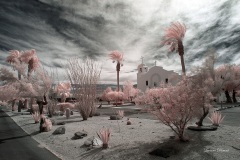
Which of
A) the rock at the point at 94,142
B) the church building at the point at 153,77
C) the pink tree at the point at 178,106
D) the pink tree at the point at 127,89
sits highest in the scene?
the church building at the point at 153,77

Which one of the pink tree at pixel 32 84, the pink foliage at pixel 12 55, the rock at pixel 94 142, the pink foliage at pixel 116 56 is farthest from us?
the pink foliage at pixel 116 56

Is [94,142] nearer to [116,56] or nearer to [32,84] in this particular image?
[32,84]

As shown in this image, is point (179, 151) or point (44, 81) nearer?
point (179, 151)

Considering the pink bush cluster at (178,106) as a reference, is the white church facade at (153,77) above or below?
above

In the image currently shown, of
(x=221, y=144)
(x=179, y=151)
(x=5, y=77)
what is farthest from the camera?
(x=5, y=77)

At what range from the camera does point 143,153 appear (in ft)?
24.8

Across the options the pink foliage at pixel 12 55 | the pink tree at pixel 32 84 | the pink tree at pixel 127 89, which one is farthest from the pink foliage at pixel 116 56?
the pink tree at pixel 32 84

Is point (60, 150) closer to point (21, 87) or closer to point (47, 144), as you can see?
point (47, 144)

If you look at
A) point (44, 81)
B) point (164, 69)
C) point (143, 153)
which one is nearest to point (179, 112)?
point (143, 153)

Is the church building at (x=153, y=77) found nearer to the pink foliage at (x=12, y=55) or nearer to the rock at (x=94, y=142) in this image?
the pink foliage at (x=12, y=55)

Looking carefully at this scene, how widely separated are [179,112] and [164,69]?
172 feet

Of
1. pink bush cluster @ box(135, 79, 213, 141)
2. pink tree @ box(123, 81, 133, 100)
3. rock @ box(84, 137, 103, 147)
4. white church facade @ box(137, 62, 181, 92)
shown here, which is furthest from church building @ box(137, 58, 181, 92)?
rock @ box(84, 137, 103, 147)

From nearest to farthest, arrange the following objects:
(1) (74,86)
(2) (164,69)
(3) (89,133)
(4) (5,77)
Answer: (3) (89,133), (4) (5,77), (1) (74,86), (2) (164,69)

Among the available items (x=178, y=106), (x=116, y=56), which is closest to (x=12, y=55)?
(x=116, y=56)
